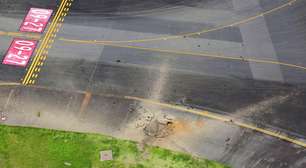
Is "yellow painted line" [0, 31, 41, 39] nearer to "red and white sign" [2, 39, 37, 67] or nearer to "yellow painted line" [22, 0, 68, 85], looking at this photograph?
"red and white sign" [2, 39, 37, 67]

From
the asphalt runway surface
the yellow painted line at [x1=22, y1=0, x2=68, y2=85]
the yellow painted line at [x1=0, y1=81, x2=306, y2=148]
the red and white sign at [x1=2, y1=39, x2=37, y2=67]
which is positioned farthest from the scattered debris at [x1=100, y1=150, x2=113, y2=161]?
the red and white sign at [x1=2, y1=39, x2=37, y2=67]

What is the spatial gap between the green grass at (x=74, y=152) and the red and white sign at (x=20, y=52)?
8.08 meters

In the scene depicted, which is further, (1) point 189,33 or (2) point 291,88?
(1) point 189,33

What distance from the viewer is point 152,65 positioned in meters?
36.4

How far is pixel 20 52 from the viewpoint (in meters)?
37.1

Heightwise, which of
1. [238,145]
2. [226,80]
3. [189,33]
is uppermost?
[189,33]

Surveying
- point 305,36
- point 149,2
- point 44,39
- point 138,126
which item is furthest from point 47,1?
point 305,36

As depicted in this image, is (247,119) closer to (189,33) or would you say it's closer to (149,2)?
(189,33)

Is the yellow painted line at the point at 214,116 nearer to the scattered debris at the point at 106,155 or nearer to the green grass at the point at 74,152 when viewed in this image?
the green grass at the point at 74,152

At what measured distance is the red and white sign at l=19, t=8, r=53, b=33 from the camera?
39344 millimetres

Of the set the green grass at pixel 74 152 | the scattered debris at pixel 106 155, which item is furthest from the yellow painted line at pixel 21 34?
the scattered debris at pixel 106 155

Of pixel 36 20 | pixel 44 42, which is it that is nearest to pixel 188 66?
pixel 44 42

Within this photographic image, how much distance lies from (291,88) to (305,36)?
7.83 m

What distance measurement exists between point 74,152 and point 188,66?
14.2 m
